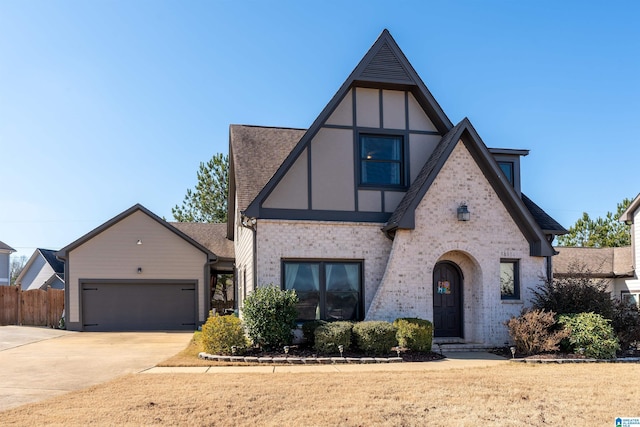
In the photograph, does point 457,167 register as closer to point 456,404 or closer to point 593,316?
point 593,316

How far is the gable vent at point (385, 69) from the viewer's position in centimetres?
1525

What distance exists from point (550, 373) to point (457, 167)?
6.30 metres

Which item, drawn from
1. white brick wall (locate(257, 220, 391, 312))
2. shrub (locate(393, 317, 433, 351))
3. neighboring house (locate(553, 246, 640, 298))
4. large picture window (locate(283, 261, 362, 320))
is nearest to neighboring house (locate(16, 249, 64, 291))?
white brick wall (locate(257, 220, 391, 312))

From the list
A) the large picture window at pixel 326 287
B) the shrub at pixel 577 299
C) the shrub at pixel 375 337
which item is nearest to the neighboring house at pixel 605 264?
the shrub at pixel 577 299

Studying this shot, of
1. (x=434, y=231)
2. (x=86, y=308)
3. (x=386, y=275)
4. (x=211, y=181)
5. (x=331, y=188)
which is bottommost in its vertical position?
(x=86, y=308)

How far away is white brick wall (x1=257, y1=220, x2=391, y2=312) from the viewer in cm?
1458

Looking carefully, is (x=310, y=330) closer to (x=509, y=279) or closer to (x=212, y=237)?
(x=509, y=279)

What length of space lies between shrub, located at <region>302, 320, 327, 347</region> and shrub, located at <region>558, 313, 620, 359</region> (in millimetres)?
6104

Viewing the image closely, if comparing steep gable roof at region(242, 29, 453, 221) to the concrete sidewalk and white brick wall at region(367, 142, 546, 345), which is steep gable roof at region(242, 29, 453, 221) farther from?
the concrete sidewalk

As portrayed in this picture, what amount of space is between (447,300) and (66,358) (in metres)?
10.4

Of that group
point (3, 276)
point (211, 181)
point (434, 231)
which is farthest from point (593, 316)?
point (3, 276)

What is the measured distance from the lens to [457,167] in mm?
15133

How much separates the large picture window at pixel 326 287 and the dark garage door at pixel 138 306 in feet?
33.6

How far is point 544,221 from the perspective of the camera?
1667 cm
